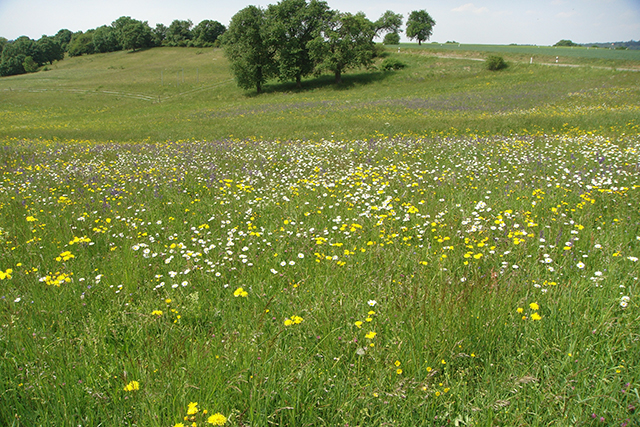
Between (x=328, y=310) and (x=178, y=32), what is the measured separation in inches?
5913

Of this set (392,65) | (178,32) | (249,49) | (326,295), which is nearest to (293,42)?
(249,49)

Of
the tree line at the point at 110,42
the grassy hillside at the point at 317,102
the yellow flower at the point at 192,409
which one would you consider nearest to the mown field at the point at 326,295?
the yellow flower at the point at 192,409

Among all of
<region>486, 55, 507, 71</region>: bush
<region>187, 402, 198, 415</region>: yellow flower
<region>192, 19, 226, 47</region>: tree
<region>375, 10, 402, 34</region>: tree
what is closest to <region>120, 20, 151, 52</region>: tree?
<region>192, 19, 226, 47</region>: tree

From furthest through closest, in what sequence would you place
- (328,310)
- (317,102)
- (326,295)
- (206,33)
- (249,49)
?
(206,33) → (249,49) → (317,102) → (326,295) → (328,310)

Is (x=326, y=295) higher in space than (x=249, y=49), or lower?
lower

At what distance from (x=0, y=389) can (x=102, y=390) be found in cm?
59

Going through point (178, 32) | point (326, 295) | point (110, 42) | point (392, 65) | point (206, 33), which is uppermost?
point (178, 32)

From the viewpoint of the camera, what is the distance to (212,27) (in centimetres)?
12150

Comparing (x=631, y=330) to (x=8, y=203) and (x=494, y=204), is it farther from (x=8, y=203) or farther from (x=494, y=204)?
(x=8, y=203)

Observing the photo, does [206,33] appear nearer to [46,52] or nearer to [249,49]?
[46,52]

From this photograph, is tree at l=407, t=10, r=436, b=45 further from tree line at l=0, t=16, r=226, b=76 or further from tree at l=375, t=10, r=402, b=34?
tree line at l=0, t=16, r=226, b=76

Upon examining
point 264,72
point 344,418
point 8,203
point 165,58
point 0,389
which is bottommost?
point 344,418

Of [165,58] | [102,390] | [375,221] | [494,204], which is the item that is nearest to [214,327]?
[102,390]

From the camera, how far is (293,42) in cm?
4981
